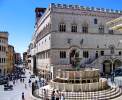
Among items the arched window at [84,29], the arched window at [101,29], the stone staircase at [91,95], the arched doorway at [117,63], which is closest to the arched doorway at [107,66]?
the arched doorway at [117,63]

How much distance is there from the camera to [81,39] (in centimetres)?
4341

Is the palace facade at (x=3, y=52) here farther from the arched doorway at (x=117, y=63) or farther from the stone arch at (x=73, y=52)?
the arched doorway at (x=117, y=63)

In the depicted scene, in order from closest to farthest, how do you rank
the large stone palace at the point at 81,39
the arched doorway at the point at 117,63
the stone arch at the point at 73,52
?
the large stone palace at the point at 81,39, the stone arch at the point at 73,52, the arched doorway at the point at 117,63

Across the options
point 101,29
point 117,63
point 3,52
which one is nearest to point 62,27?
point 101,29

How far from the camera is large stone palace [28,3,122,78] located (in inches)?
1651

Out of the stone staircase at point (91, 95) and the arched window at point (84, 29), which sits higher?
the arched window at point (84, 29)

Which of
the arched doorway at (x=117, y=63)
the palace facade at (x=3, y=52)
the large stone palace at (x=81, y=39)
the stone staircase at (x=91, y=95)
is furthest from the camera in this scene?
the palace facade at (x=3, y=52)

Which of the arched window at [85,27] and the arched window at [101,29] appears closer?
the arched window at [85,27]

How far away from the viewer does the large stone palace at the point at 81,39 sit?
4194cm

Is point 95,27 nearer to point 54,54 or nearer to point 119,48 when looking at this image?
point 119,48

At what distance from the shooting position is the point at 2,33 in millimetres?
59906

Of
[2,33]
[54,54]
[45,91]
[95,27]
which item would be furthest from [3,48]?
[45,91]

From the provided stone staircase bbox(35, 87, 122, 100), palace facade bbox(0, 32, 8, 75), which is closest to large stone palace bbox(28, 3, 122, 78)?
palace facade bbox(0, 32, 8, 75)

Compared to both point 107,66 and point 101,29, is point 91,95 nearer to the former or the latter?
point 107,66
